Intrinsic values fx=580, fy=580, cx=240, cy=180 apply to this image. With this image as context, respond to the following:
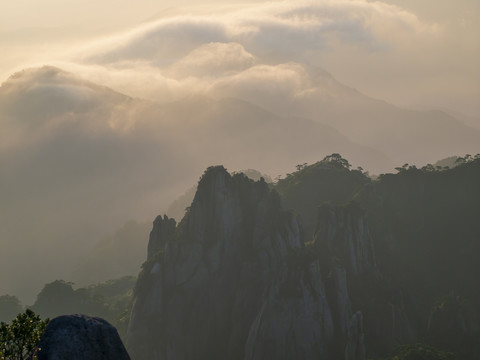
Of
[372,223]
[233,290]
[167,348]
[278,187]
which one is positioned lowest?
[167,348]

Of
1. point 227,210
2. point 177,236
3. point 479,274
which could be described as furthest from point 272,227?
point 479,274

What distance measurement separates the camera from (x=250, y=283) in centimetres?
11812

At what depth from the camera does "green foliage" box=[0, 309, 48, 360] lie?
4859 cm

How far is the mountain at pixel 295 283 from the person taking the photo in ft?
356

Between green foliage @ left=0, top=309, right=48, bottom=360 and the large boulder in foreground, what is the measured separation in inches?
47.9

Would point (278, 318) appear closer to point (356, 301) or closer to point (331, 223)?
point (356, 301)

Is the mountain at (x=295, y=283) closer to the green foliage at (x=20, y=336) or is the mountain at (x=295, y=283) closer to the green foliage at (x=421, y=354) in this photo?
the green foliage at (x=421, y=354)

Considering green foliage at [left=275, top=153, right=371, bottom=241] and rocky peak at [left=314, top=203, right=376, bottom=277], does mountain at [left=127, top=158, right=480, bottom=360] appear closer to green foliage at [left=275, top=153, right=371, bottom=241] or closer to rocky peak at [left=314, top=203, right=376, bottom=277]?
rocky peak at [left=314, top=203, right=376, bottom=277]

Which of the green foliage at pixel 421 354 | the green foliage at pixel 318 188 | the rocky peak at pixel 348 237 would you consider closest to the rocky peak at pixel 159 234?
the green foliage at pixel 318 188

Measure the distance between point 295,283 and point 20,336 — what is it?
67.9 metres

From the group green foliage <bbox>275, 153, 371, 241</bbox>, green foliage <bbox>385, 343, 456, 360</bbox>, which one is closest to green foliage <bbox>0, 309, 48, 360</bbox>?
green foliage <bbox>385, 343, 456, 360</bbox>

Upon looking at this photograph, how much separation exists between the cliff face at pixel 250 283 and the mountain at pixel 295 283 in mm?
207

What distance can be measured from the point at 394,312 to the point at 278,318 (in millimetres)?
24555

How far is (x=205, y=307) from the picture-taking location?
388 ft
